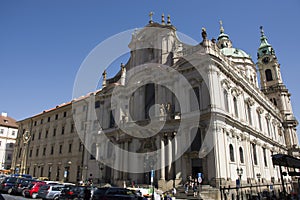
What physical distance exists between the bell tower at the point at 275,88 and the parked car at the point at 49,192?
49.3 m

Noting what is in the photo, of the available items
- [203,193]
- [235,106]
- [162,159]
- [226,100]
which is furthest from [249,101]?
[203,193]

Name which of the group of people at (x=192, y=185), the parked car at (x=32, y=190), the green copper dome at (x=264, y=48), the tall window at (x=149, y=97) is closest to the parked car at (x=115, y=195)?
the parked car at (x=32, y=190)

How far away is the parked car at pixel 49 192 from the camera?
61.1ft

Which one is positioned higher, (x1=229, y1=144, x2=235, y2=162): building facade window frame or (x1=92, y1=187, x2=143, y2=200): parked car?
(x1=229, y1=144, x2=235, y2=162): building facade window frame

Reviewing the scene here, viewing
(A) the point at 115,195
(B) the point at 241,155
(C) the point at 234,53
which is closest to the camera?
(A) the point at 115,195

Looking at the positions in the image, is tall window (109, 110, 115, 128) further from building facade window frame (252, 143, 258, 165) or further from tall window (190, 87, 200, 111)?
building facade window frame (252, 143, 258, 165)

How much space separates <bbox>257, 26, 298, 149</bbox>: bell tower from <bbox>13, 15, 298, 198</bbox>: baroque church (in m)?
10.6

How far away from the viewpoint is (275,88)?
55.2m

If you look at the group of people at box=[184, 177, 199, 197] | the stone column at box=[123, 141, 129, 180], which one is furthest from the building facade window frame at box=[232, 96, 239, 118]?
the stone column at box=[123, 141, 129, 180]

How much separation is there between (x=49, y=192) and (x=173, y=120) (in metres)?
14.8

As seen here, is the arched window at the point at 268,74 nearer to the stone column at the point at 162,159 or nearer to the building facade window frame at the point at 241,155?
the building facade window frame at the point at 241,155

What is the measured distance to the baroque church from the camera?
2630 cm

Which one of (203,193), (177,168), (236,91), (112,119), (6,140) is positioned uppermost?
(236,91)

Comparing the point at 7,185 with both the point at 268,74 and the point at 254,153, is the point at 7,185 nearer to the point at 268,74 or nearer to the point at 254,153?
the point at 254,153
